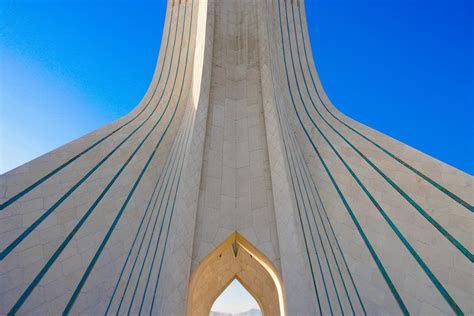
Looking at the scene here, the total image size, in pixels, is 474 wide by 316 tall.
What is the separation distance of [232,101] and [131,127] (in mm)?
1727

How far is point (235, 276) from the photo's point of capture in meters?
5.17

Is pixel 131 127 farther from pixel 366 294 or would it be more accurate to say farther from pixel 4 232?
pixel 366 294

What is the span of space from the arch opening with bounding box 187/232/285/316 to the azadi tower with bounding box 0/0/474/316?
0.12 feet

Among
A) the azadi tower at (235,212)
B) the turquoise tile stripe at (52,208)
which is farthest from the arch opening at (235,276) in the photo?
the turquoise tile stripe at (52,208)

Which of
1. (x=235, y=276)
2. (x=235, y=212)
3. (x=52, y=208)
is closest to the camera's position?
(x=52, y=208)

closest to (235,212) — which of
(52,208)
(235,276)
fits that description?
(235,276)

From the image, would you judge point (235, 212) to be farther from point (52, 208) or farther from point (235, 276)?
point (52, 208)

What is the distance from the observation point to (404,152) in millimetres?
3803

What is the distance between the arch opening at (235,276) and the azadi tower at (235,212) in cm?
4

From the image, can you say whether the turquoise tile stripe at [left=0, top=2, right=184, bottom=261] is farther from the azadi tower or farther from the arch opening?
the arch opening

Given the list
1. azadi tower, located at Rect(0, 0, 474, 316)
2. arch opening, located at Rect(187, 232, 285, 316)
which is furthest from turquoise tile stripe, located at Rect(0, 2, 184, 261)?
arch opening, located at Rect(187, 232, 285, 316)

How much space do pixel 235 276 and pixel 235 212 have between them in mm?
1811

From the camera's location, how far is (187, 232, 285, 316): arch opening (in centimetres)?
374

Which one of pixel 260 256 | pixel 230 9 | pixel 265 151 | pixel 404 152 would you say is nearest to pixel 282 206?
pixel 260 256
